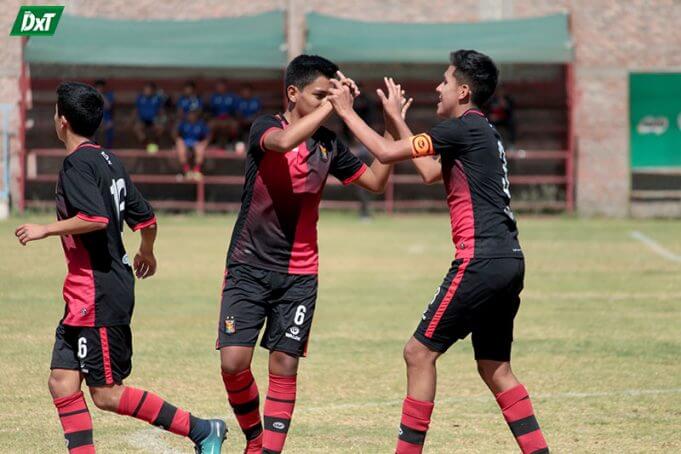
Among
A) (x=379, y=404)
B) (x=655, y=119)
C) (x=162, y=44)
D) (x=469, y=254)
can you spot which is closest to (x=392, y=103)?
(x=469, y=254)

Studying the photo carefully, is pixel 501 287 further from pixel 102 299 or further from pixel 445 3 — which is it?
pixel 445 3

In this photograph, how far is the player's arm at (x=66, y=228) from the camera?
21.0ft

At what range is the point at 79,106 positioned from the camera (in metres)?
6.70

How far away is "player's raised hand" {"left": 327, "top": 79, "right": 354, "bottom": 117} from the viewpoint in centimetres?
691

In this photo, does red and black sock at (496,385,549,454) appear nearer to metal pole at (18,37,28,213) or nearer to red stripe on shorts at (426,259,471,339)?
red stripe on shorts at (426,259,471,339)

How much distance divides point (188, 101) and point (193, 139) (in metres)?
0.83

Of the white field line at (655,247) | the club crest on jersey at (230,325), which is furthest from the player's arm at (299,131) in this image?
the white field line at (655,247)

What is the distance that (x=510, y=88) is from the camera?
3092 centimetres

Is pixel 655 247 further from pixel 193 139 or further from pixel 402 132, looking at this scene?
pixel 402 132

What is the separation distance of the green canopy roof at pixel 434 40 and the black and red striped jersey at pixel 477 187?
21.7 m

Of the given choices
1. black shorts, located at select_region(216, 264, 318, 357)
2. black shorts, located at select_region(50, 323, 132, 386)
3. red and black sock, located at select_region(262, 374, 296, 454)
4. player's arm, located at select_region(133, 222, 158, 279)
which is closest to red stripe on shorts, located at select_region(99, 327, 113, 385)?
black shorts, located at select_region(50, 323, 132, 386)

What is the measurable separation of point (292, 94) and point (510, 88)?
24.1m

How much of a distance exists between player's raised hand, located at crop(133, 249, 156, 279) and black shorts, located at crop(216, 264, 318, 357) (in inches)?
16.9

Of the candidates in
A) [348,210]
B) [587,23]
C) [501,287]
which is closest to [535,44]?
[587,23]
